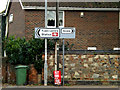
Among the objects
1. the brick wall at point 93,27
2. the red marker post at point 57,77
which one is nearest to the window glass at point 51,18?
the brick wall at point 93,27

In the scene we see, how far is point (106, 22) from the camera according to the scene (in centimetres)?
1716

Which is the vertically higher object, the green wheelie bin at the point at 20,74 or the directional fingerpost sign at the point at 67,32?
the directional fingerpost sign at the point at 67,32

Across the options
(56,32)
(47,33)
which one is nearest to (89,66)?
(56,32)

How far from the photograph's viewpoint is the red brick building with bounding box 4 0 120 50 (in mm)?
16672

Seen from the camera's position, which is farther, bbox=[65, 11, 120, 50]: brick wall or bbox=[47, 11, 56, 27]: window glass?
bbox=[65, 11, 120, 50]: brick wall

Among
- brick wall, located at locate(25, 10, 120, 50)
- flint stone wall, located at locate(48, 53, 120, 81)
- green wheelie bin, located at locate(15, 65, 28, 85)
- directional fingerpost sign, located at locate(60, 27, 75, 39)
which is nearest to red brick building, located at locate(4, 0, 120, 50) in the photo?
brick wall, located at locate(25, 10, 120, 50)

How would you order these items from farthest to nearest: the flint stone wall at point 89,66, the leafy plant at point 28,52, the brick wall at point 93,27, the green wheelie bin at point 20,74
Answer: the brick wall at point 93,27 → the leafy plant at point 28,52 → the flint stone wall at point 89,66 → the green wheelie bin at point 20,74

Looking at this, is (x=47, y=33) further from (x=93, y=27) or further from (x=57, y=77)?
(x=93, y=27)

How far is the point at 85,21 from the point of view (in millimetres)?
17016

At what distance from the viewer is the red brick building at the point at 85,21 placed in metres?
16.7

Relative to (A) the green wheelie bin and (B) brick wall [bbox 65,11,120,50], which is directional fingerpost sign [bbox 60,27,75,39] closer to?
(A) the green wheelie bin

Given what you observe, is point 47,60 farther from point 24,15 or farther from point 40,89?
point 24,15

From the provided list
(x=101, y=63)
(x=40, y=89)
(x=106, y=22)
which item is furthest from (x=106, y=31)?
(x=40, y=89)

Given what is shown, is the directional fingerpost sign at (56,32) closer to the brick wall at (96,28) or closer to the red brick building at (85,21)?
the red brick building at (85,21)
